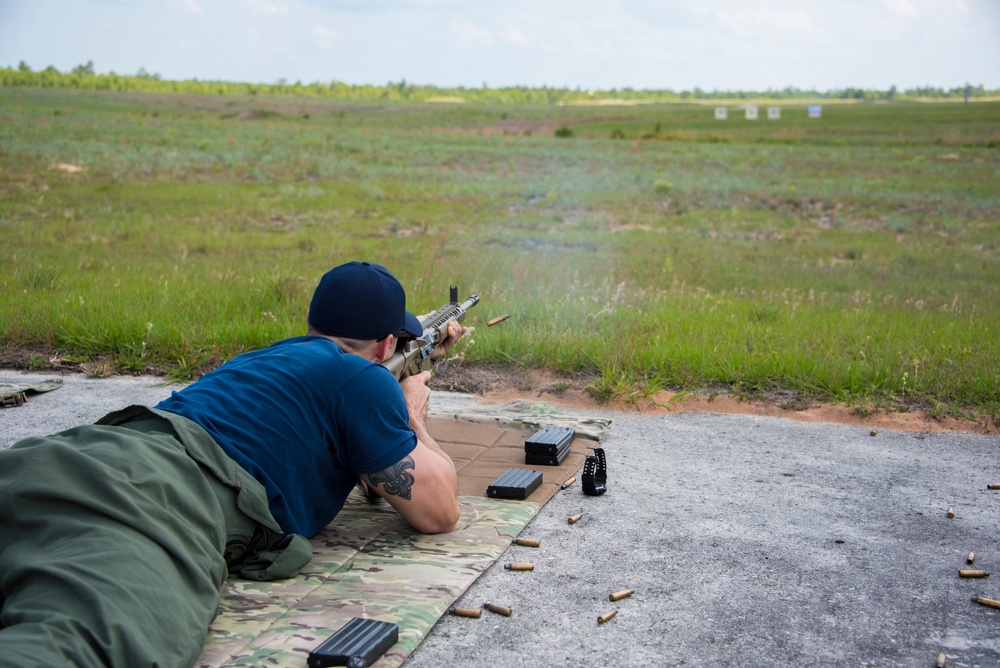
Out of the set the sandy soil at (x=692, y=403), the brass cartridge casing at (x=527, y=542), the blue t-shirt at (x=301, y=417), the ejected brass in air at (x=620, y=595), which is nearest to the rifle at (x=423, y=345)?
the blue t-shirt at (x=301, y=417)

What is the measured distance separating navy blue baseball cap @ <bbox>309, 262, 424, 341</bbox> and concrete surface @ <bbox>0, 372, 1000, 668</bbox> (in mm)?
1060

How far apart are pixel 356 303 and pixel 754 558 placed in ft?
6.12

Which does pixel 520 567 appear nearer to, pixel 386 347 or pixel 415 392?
pixel 415 392

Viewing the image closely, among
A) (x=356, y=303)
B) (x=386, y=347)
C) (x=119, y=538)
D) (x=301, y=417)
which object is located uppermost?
(x=356, y=303)

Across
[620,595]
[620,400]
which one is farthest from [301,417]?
[620,400]

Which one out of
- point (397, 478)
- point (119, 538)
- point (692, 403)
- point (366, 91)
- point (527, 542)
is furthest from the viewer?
point (366, 91)

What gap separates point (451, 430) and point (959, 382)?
11.3 ft

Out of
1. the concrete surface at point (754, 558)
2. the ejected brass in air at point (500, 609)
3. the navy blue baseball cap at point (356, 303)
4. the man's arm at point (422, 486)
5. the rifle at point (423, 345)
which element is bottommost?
the concrete surface at point (754, 558)

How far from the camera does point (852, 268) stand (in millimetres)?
13930

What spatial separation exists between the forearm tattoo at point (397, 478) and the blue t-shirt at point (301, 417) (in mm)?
33

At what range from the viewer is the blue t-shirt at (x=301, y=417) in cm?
306

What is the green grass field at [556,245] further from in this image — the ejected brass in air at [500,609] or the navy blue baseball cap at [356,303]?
the ejected brass in air at [500,609]

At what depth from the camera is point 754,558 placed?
11.9ft

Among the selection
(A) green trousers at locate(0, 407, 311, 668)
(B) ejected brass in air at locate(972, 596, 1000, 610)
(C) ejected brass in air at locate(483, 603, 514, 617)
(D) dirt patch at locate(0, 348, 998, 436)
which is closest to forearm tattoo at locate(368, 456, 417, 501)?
(A) green trousers at locate(0, 407, 311, 668)
